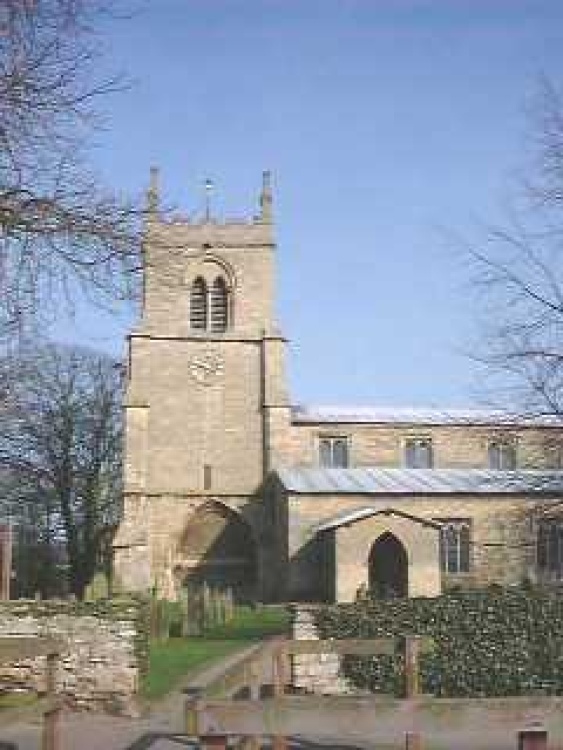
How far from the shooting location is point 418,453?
44250mm

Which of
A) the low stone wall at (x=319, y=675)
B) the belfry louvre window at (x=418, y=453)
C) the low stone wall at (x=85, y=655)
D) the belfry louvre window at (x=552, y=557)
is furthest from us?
the belfry louvre window at (x=418, y=453)

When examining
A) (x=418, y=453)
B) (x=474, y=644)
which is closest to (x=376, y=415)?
(x=418, y=453)

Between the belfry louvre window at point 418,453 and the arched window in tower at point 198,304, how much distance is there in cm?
1055

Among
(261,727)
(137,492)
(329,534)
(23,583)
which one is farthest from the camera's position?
(23,583)

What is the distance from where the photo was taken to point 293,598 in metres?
37.6

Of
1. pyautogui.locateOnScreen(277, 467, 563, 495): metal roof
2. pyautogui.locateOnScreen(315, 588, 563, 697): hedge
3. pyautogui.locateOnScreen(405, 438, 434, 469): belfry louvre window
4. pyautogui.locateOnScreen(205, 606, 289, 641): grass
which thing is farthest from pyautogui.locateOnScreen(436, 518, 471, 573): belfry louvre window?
pyautogui.locateOnScreen(315, 588, 563, 697): hedge

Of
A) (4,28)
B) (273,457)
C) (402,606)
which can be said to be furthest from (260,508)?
(4,28)

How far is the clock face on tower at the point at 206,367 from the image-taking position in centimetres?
4297

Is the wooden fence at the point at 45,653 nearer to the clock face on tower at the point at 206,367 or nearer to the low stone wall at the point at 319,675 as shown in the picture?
the low stone wall at the point at 319,675

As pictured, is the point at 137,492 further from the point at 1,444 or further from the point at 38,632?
the point at 38,632

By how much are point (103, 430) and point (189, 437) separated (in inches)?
311

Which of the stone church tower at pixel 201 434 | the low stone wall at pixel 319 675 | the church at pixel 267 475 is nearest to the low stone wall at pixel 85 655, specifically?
the low stone wall at pixel 319 675

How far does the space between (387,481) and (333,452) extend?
3.57m

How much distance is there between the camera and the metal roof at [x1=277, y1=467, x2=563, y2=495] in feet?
128
